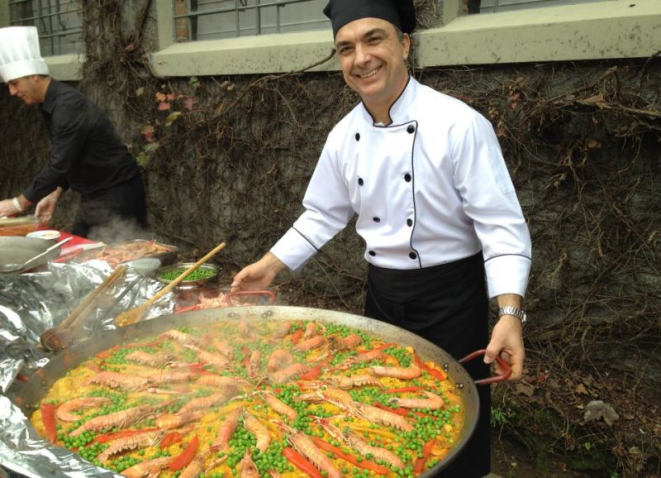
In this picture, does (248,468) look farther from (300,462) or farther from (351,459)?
(351,459)

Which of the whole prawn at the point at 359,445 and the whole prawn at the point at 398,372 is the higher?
the whole prawn at the point at 398,372

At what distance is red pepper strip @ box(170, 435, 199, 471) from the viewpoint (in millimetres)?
1806

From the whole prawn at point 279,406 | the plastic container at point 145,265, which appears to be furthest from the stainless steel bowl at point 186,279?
the whole prawn at point 279,406

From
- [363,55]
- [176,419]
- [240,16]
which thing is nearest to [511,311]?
[363,55]

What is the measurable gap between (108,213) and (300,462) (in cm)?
429

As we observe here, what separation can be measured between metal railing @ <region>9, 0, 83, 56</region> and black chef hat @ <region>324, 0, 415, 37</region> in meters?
7.57

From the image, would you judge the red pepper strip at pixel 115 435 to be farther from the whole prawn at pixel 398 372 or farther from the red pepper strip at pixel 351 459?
the whole prawn at pixel 398 372

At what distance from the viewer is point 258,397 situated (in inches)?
88.8

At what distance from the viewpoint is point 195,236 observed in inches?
297

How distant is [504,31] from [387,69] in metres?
2.18

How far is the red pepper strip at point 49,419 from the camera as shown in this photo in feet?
6.47

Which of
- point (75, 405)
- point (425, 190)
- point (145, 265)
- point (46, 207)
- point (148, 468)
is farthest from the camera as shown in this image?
point (46, 207)

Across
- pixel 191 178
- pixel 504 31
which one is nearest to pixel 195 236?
pixel 191 178

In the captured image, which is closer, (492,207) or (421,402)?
(421,402)
